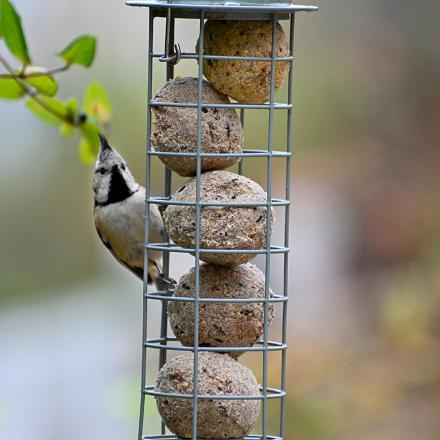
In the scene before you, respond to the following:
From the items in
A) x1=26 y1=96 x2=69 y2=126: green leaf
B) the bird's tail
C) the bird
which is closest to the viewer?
x1=26 y1=96 x2=69 y2=126: green leaf

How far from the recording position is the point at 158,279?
Result: 3.42 meters

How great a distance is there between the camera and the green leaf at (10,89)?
3.03 metres

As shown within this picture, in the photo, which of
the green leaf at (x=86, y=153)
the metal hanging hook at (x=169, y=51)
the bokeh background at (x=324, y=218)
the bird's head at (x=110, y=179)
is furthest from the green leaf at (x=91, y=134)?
the bokeh background at (x=324, y=218)

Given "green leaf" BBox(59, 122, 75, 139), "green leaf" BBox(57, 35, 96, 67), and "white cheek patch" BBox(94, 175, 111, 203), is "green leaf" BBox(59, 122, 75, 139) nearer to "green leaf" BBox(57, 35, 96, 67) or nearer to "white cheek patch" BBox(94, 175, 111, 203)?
"green leaf" BBox(57, 35, 96, 67)

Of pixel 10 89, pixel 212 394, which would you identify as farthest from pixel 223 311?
pixel 10 89

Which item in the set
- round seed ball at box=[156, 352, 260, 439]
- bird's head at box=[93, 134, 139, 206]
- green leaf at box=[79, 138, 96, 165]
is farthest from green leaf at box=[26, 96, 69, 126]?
Result: round seed ball at box=[156, 352, 260, 439]

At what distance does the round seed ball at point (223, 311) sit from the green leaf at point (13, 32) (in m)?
0.73

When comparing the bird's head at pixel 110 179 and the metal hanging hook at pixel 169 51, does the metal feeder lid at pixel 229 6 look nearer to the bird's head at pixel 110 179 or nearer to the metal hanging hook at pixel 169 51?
the metal hanging hook at pixel 169 51

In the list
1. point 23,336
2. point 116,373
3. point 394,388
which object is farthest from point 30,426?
Result: point 23,336

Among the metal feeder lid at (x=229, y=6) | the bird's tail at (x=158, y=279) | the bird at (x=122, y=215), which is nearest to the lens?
the metal feeder lid at (x=229, y=6)

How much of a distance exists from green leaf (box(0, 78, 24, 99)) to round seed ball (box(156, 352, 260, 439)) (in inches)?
35.3

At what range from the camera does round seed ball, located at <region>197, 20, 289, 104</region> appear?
8.85 feet

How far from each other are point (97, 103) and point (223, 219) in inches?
28.7

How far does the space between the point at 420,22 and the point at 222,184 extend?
202 inches
